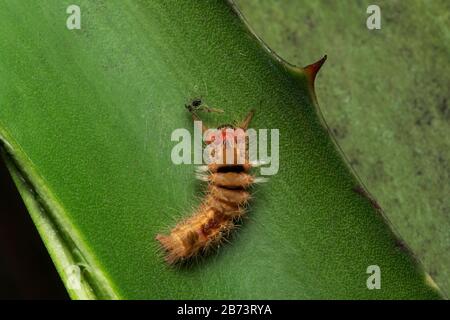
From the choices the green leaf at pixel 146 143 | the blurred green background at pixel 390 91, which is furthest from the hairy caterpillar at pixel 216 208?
the blurred green background at pixel 390 91

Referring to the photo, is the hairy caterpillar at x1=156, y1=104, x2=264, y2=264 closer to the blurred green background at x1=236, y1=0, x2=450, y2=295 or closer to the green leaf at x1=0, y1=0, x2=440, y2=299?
the green leaf at x1=0, y1=0, x2=440, y2=299

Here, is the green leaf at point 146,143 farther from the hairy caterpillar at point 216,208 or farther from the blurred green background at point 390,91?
the blurred green background at point 390,91

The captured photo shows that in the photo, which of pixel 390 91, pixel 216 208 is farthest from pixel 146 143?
pixel 390 91

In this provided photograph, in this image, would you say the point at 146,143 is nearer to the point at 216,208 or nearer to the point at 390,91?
the point at 216,208

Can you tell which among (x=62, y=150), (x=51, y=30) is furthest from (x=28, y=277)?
(x=51, y=30)

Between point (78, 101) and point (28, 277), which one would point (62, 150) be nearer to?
point (78, 101)
